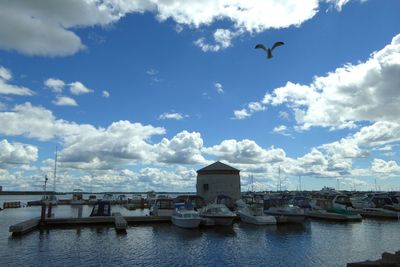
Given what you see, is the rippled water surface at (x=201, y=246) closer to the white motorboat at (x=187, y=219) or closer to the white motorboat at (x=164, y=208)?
the white motorboat at (x=187, y=219)

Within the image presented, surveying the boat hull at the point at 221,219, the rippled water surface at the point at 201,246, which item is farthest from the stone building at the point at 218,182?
the rippled water surface at the point at 201,246

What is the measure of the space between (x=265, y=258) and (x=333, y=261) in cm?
462

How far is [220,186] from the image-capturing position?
231 feet

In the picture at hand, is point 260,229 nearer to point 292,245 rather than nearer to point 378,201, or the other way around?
point 292,245

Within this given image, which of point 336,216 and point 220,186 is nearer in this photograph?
point 336,216

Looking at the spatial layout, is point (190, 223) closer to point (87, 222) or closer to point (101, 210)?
point (87, 222)

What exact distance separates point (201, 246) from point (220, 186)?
3972 centimetres

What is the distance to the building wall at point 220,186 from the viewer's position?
70.4 meters

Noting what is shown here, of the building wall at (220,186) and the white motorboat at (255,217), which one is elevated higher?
the building wall at (220,186)

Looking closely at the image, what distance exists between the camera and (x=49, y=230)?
4034 centimetres

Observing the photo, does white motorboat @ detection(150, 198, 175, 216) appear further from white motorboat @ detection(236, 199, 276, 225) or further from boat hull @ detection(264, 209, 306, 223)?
boat hull @ detection(264, 209, 306, 223)

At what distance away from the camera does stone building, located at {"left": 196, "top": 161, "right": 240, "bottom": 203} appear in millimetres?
70562

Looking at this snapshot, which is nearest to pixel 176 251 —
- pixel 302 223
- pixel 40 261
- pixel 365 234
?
pixel 40 261

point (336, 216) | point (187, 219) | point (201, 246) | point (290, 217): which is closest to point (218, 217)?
point (187, 219)
